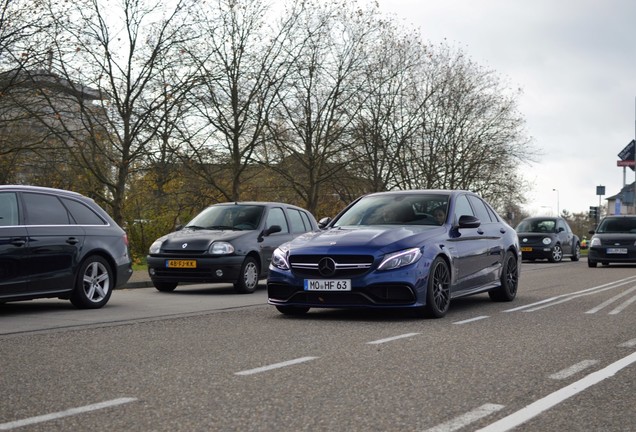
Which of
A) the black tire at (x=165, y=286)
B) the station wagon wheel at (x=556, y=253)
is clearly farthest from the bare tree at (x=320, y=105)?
the black tire at (x=165, y=286)

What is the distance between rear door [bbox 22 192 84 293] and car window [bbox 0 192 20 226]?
0.16 m

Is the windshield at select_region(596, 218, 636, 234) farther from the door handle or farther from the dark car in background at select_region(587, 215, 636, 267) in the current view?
the door handle

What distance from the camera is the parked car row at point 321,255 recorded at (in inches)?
384

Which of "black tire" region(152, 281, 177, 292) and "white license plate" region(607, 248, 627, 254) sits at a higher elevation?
"white license plate" region(607, 248, 627, 254)

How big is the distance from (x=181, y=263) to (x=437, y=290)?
222 inches

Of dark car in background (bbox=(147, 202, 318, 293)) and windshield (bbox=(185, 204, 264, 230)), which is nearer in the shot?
dark car in background (bbox=(147, 202, 318, 293))

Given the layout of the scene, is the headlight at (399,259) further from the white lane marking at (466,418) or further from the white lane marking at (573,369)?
the white lane marking at (466,418)

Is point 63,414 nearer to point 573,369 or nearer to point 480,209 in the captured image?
point 573,369

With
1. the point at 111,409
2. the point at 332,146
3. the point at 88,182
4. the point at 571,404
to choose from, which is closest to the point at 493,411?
the point at 571,404

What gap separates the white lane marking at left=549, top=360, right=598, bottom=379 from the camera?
6.21 m

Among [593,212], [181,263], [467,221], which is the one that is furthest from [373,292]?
[593,212]

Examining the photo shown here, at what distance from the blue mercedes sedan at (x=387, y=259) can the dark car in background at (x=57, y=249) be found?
→ 8.69ft

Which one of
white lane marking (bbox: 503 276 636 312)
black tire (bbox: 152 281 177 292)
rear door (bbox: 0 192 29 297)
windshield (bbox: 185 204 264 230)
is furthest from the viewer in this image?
windshield (bbox: 185 204 264 230)

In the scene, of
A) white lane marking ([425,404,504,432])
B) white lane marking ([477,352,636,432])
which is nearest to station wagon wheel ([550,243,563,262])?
white lane marking ([477,352,636,432])
